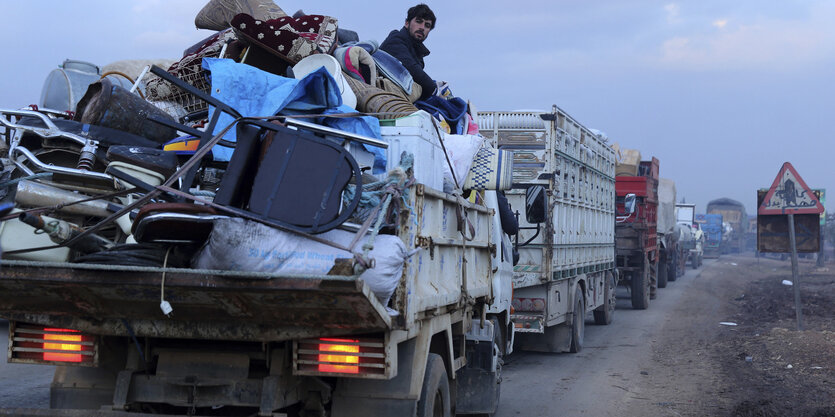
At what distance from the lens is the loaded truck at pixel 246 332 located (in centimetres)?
337

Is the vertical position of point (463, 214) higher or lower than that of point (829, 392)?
higher

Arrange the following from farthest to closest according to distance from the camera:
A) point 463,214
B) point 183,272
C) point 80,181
Result: point 463,214 < point 80,181 < point 183,272

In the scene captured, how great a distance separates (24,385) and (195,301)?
5090mm

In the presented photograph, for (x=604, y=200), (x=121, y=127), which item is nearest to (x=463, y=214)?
(x=121, y=127)

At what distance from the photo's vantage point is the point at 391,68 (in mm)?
6453

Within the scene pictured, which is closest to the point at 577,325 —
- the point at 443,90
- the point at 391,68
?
the point at 443,90

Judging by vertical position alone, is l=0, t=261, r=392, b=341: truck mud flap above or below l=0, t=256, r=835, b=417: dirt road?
above

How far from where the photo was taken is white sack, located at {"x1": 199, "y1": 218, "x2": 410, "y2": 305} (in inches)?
133

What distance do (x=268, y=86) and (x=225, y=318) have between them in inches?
62.3

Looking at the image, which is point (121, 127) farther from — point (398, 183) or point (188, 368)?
point (398, 183)

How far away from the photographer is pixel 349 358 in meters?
3.71

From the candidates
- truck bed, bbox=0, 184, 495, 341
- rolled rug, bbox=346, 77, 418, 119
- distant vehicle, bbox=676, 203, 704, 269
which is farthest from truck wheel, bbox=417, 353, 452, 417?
distant vehicle, bbox=676, 203, 704, 269

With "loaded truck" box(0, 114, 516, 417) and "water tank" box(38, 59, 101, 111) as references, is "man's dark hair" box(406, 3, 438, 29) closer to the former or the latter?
"water tank" box(38, 59, 101, 111)

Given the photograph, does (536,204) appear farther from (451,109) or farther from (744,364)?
(744,364)
